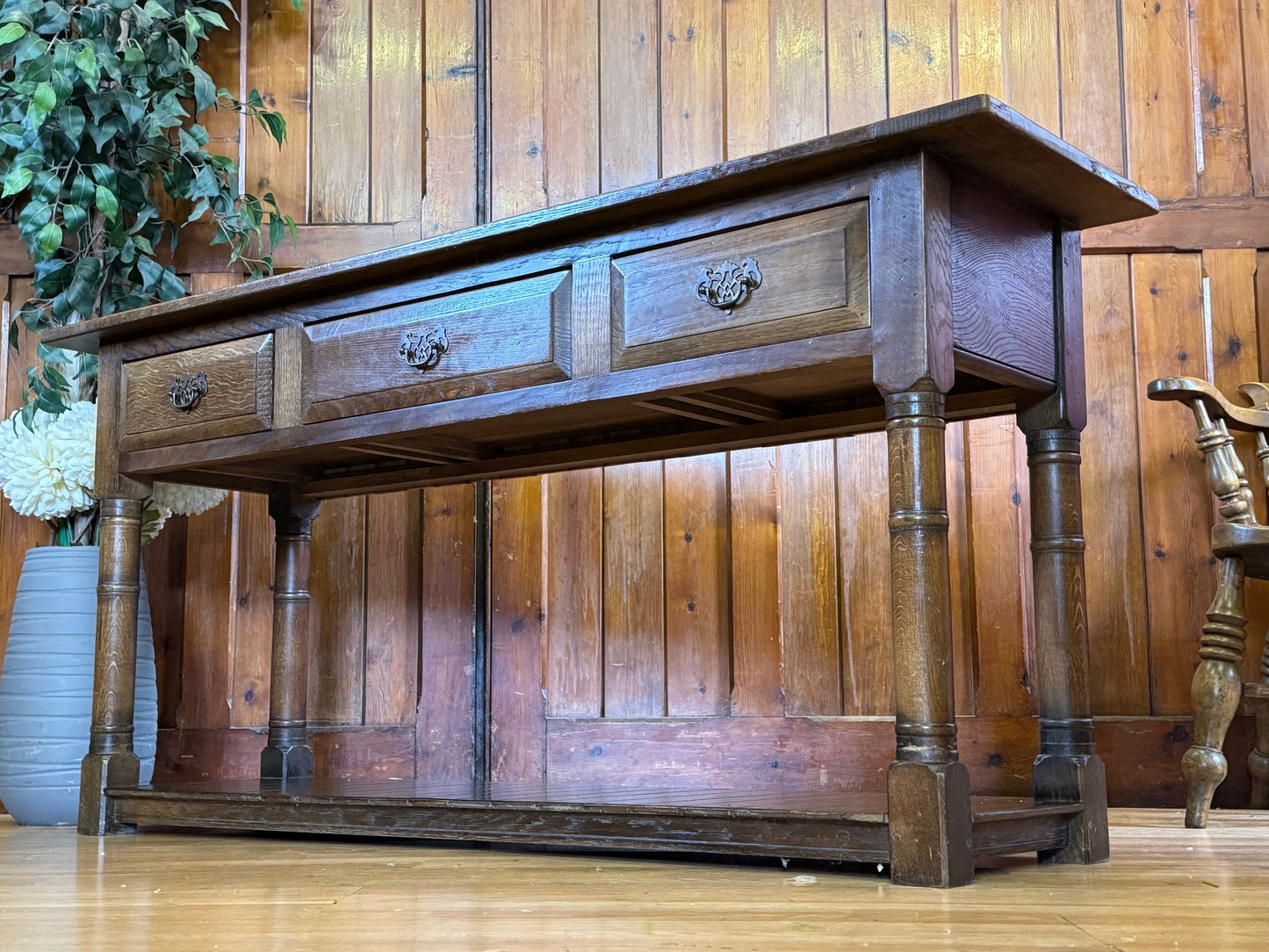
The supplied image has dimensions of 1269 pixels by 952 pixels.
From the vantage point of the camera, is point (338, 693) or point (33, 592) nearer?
point (33, 592)

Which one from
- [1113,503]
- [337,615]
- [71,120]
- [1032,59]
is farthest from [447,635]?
[1032,59]

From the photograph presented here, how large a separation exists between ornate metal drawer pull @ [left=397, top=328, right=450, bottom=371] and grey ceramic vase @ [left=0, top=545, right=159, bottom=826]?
0.99 metres

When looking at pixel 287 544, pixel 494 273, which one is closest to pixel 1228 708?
pixel 494 273

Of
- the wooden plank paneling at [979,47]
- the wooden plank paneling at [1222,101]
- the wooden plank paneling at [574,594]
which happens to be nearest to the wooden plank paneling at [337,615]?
the wooden plank paneling at [574,594]

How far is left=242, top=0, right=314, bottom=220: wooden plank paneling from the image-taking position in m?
3.21

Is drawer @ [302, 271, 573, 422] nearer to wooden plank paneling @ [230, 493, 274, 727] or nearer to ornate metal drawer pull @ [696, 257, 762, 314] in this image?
ornate metal drawer pull @ [696, 257, 762, 314]

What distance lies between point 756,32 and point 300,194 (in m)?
1.15

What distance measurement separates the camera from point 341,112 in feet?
10.5

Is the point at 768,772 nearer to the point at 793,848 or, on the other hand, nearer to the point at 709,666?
the point at 709,666

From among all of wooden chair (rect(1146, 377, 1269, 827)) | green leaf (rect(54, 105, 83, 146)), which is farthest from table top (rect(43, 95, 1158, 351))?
green leaf (rect(54, 105, 83, 146))

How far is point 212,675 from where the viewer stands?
10.1ft

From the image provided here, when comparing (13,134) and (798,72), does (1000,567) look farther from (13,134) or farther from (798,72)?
(13,134)

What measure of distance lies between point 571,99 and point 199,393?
1.24m

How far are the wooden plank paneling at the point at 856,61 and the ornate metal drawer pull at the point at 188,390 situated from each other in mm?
1492
